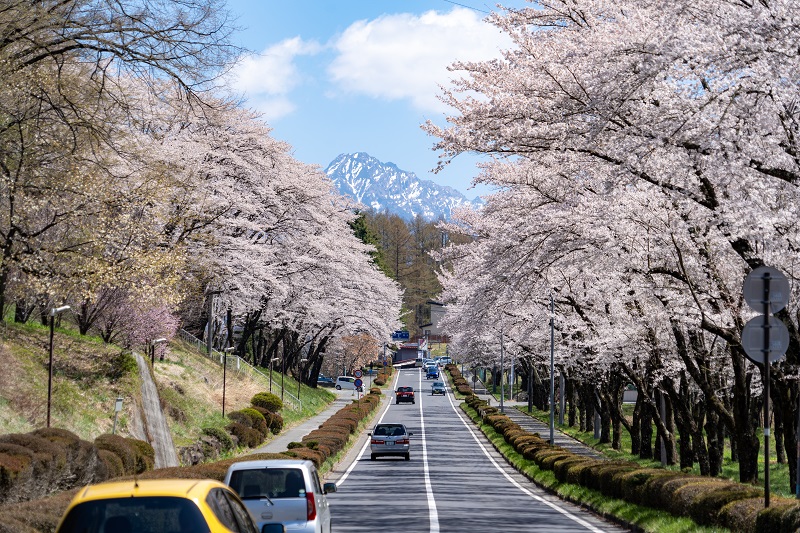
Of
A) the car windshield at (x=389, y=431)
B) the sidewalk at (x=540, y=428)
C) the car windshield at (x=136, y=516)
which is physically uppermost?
the car windshield at (x=136, y=516)

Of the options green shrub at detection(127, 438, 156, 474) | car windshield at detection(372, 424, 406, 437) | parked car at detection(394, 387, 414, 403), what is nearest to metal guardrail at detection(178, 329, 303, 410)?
car windshield at detection(372, 424, 406, 437)

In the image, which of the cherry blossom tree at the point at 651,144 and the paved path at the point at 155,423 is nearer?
the cherry blossom tree at the point at 651,144

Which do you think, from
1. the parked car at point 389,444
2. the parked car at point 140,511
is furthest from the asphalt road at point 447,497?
the parked car at point 140,511

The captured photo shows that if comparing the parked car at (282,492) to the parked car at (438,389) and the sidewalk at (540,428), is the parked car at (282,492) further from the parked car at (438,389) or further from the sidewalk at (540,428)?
the parked car at (438,389)

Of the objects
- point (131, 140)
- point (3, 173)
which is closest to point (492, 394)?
point (131, 140)

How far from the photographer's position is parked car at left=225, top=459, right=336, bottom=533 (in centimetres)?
1220

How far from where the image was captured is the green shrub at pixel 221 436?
40.3 metres

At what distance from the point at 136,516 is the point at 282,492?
6.27 m

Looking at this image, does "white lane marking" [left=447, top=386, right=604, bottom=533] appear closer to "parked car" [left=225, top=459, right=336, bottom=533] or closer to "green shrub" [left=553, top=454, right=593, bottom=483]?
"green shrub" [left=553, top=454, right=593, bottom=483]

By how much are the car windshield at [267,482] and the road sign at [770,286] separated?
614cm

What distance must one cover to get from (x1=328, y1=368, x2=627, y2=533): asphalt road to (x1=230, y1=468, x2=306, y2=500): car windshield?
19.6 ft

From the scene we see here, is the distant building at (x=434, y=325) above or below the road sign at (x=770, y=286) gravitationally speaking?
above

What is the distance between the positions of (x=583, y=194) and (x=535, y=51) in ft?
16.1

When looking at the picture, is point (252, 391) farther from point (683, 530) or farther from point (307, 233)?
point (683, 530)
